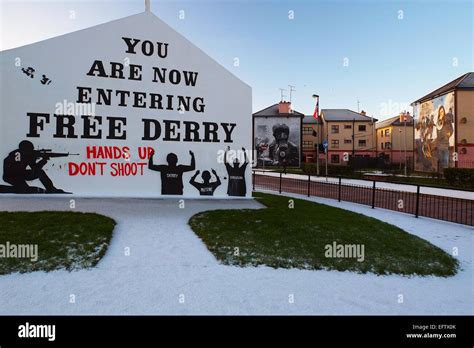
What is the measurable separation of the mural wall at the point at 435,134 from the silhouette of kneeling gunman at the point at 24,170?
33.5 metres

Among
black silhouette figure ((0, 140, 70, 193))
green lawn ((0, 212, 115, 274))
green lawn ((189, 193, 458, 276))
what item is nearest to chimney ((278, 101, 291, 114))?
green lawn ((189, 193, 458, 276))

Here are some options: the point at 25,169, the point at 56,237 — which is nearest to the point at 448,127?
the point at 56,237

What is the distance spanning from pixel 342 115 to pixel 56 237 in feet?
181

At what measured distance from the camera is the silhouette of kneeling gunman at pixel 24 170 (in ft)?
35.9

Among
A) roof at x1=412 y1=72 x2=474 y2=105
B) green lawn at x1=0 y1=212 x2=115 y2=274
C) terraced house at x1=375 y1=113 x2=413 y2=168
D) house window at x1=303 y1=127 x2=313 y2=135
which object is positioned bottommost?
green lawn at x1=0 y1=212 x2=115 y2=274

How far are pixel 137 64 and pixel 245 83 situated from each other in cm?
483

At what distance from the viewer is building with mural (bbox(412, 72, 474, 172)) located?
91.2 feet

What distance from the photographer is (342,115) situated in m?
54.2

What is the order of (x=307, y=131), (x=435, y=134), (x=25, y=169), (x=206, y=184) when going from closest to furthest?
(x=25, y=169)
(x=206, y=184)
(x=435, y=134)
(x=307, y=131)

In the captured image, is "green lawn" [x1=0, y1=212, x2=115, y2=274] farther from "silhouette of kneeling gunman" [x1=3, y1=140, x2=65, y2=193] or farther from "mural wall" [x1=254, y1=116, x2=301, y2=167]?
"mural wall" [x1=254, y1=116, x2=301, y2=167]

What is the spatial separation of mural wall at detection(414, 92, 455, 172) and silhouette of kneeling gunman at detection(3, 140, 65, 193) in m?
33.5

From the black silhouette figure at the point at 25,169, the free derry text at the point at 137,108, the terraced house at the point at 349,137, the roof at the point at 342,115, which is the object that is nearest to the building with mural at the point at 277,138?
the terraced house at the point at 349,137

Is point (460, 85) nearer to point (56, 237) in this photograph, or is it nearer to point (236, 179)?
point (236, 179)
